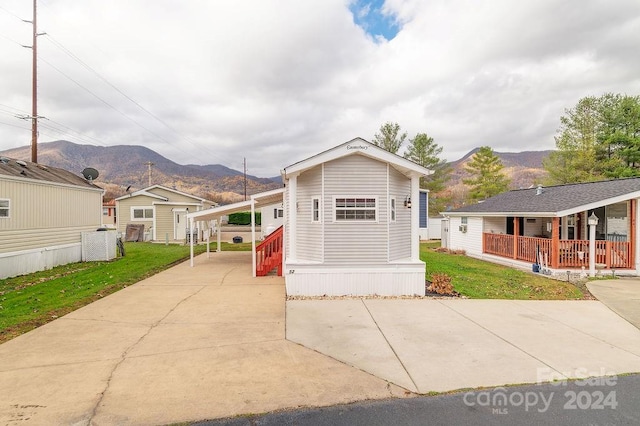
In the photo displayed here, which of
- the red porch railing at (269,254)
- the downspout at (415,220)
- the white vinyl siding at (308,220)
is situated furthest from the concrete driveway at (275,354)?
the red porch railing at (269,254)

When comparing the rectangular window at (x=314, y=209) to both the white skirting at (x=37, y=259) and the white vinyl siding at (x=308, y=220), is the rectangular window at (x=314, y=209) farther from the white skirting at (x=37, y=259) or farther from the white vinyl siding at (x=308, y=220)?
the white skirting at (x=37, y=259)

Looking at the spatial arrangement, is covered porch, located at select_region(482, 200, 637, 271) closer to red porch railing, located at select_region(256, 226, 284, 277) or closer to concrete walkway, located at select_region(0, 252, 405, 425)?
red porch railing, located at select_region(256, 226, 284, 277)

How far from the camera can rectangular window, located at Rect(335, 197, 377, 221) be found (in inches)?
373

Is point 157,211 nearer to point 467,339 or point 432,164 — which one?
point 467,339

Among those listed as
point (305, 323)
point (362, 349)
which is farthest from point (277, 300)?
point (362, 349)

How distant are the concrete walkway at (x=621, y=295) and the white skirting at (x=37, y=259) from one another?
56.3 ft

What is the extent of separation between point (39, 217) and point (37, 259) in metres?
1.61

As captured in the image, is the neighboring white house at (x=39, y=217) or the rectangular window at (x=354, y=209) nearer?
the rectangular window at (x=354, y=209)

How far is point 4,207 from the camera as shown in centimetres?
1113

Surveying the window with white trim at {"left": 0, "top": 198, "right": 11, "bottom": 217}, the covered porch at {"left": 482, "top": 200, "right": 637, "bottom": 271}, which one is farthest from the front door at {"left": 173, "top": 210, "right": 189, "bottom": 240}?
the covered porch at {"left": 482, "top": 200, "right": 637, "bottom": 271}

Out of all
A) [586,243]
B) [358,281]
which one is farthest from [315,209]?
[586,243]

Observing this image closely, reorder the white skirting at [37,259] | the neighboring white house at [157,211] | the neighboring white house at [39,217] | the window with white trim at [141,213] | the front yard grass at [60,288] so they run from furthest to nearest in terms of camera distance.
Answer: the window with white trim at [141,213], the neighboring white house at [157,211], the neighboring white house at [39,217], the white skirting at [37,259], the front yard grass at [60,288]

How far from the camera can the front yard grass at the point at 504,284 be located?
9250mm

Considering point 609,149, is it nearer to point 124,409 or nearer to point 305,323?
point 305,323
